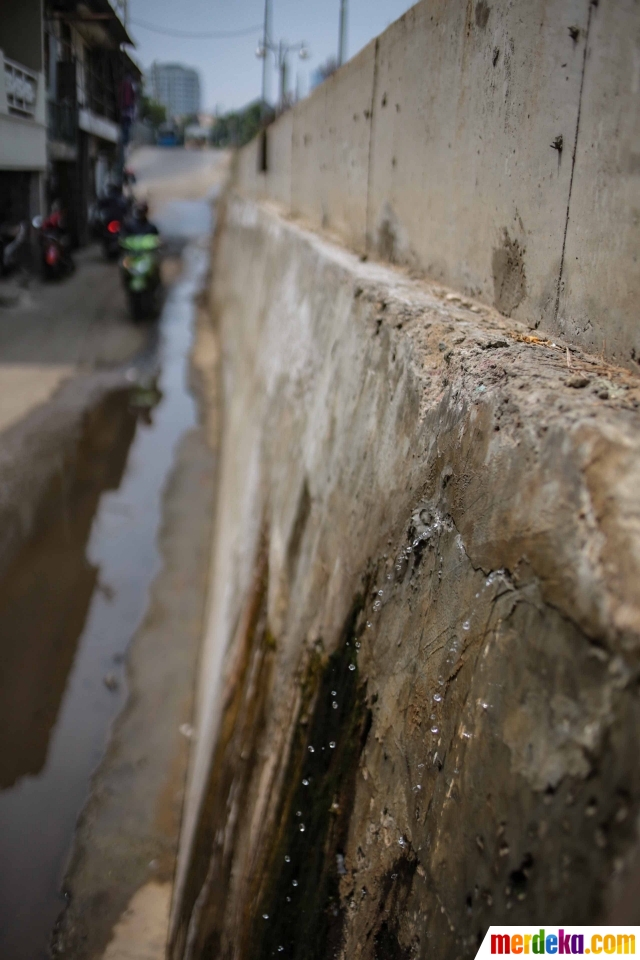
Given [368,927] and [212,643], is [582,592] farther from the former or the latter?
[212,643]

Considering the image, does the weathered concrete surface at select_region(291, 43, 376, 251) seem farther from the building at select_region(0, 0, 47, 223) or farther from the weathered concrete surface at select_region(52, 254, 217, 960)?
the weathered concrete surface at select_region(52, 254, 217, 960)

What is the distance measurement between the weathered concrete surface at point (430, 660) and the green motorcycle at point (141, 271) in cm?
1073

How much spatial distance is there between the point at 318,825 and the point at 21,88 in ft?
15.7

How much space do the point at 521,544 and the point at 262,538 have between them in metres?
2.45

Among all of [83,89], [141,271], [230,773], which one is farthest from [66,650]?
[141,271]

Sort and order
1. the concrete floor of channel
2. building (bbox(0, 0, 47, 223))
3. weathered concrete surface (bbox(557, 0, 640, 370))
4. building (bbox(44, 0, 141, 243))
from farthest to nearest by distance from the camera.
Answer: building (bbox(44, 0, 141, 243)) → building (bbox(0, 0, 47, 223)) → the concrete floor of channel → weathered concrete surface (bbox(557, 0, 640, 370))

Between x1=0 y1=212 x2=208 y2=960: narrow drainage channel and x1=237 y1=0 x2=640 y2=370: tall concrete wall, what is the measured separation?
325 centimetres

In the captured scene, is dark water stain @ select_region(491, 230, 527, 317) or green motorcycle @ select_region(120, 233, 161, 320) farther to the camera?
green motorcycle @ select_region(120, 233, 161, 320)

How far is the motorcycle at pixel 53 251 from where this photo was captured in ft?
23.5

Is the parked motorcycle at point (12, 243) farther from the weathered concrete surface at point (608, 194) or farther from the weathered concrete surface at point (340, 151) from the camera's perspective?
the weathered concrete surface at point (608, 194)

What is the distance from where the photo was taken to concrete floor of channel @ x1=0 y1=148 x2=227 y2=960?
3.48 meters

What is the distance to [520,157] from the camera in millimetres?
1854

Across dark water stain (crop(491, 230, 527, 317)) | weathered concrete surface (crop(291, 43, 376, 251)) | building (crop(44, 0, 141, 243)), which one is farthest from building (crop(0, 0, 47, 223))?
dark water stain (crop(491, 230, 527, 317))

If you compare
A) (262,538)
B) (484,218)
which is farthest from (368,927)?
(262,538)
